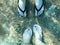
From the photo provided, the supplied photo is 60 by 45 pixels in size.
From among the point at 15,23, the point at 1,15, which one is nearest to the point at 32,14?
the point at 15,23

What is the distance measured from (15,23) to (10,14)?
0.45 feet

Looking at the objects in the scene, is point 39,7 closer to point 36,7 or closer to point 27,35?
point 36,7

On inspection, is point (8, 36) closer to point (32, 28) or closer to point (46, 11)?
point (32, 28)

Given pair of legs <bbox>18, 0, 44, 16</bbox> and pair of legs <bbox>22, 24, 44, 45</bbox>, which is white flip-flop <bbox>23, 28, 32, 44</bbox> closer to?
pair of legs <bbox>22, 24, 44, 45</bbox>

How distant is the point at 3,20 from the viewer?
257cm

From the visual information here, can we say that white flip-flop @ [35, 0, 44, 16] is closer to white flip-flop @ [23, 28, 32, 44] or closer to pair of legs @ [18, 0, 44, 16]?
pair of legs @ [18, 0, 44, 16]

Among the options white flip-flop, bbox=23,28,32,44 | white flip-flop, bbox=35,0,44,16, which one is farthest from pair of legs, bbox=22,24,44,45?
white flip-flop, bbox=35,0,44,16

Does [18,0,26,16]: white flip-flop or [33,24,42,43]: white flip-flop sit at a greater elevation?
[18,0,26,16]: white flip-flop

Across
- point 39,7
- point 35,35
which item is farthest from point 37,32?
point 39,7

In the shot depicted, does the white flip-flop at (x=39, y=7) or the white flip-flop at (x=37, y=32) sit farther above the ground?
the white flip-flop at (x=39, y=7)

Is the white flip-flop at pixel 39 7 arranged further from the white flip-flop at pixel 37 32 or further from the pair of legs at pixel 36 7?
the white flip-flop at pixel 37 32

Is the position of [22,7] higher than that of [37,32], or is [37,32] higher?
[22,7]

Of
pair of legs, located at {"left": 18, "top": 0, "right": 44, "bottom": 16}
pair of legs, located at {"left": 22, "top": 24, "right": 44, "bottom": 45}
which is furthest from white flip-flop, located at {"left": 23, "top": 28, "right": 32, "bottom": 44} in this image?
pair of legs, located at {"left": 18, "top": 0, "right": 44, "bottom": 16}

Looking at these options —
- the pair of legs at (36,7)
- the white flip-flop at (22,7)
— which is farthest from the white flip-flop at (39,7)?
the white flip-flop at (22,7)
